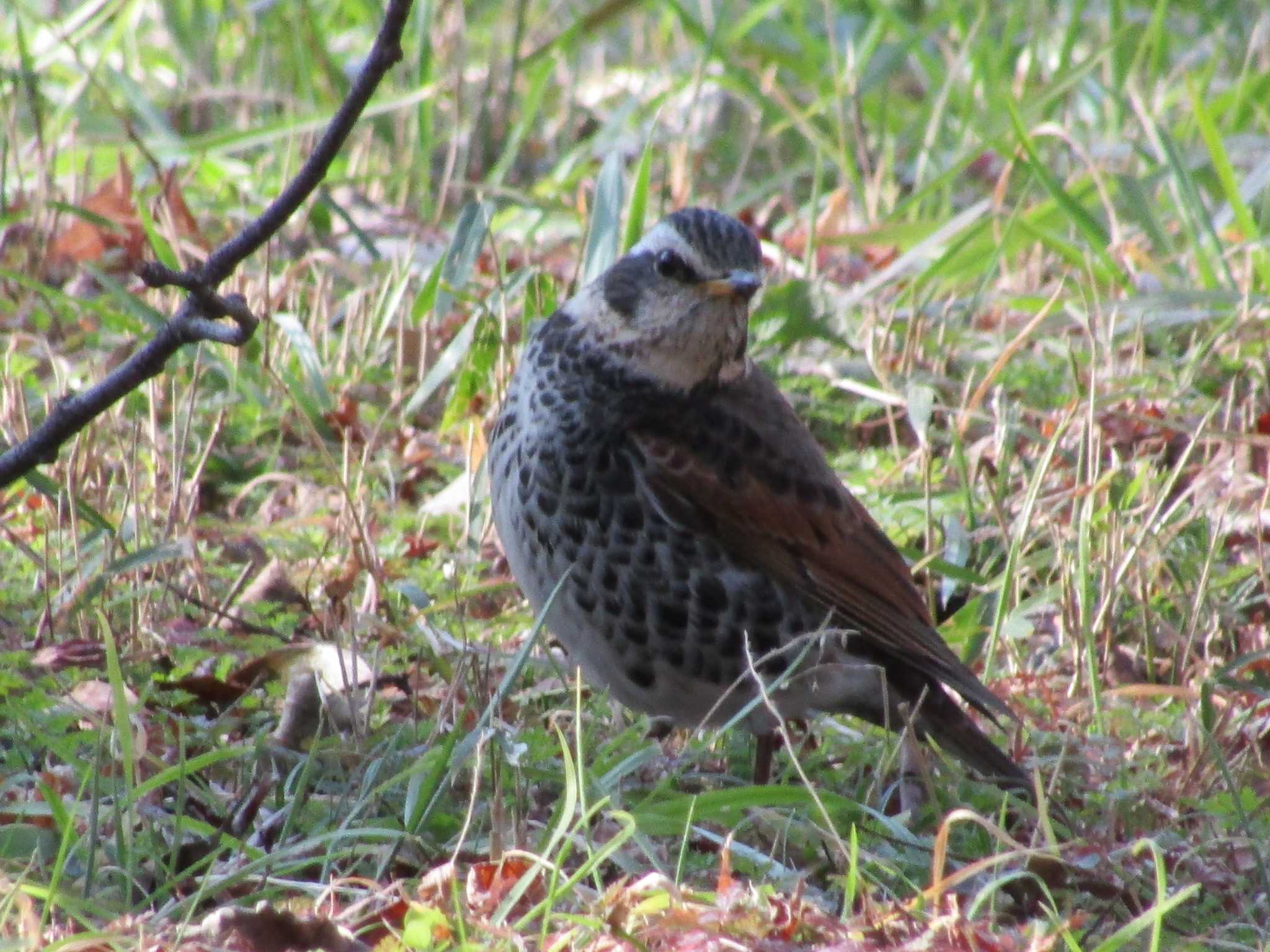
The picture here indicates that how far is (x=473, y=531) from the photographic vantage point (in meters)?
4.95

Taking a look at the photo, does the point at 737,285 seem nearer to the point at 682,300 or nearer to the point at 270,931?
the point at 682,300

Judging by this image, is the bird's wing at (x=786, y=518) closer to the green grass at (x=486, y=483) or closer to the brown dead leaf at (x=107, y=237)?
the green grass at (x=486, y=483)

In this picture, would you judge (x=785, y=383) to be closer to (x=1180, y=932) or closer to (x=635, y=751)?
(x=635, y=751)

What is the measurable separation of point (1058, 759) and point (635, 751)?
2.72ft

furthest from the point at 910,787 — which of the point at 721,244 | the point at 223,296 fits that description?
the point at 223,296

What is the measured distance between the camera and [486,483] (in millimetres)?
4930

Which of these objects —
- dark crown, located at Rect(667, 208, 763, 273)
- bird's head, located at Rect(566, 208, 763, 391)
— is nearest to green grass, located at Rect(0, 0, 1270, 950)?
bird's head, located at Rect(566, 208, 763, 391)

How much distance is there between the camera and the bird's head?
13.6 ft

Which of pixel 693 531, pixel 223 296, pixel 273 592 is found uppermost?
pixel 223 296

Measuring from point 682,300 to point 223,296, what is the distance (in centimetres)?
136

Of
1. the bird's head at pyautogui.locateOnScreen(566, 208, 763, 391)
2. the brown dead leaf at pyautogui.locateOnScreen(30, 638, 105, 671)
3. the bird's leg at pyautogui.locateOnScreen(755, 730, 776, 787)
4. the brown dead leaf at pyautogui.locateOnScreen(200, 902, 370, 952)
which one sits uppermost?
the bird's head at pyautogui.locateOnScreen(566, 208, 763, 391)

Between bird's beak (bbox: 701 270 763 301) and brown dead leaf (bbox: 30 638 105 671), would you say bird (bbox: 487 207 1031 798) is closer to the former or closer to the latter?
bird's beak (bbox: 701 270 763 301)

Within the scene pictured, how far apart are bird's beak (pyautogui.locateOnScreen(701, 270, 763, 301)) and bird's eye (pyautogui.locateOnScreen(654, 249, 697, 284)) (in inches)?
1.6

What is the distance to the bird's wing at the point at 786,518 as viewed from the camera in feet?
13.5
